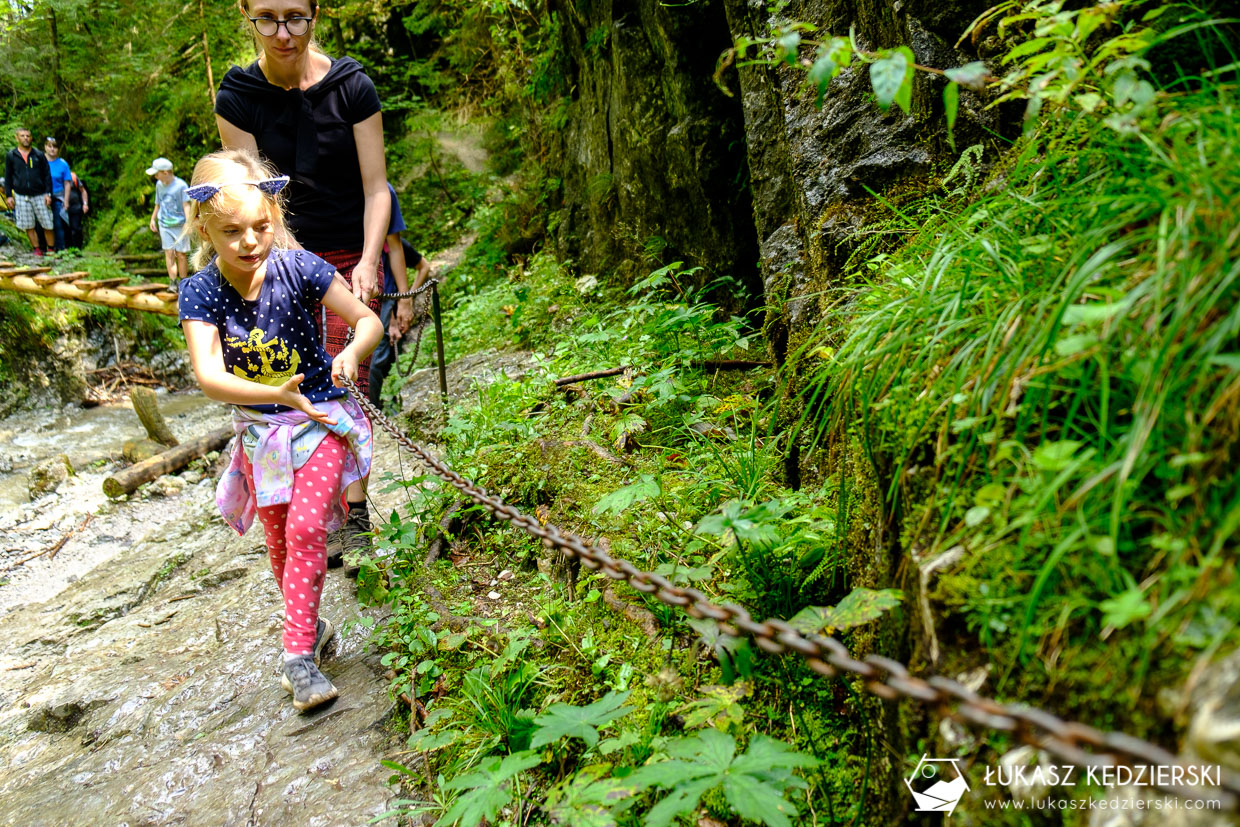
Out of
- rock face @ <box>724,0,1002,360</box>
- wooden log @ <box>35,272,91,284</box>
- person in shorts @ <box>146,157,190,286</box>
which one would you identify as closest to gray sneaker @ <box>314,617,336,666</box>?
rock face @ <box>724,0,1002,360</box>

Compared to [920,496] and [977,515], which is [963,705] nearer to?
[977,515]

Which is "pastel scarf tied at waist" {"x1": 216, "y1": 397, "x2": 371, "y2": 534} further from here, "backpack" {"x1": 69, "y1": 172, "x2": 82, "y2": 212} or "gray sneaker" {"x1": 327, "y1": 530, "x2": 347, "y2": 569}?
"backpack" {"x1": 69, "y1": 172, "x2": 82, "y2": 212}

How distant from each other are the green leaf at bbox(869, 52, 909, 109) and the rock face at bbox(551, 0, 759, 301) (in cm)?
317

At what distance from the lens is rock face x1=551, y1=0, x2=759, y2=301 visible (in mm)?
4738

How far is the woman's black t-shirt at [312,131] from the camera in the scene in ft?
11.0

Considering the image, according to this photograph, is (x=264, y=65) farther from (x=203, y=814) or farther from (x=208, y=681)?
(x=203, y=814)

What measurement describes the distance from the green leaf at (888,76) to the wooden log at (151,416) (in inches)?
325

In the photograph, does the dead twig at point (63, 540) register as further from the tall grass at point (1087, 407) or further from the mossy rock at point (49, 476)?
the tall grass at point (1087, 407)

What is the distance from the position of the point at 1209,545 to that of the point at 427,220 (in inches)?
453

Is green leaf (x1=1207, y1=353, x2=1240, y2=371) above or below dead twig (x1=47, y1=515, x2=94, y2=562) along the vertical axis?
above

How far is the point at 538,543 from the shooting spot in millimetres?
3299

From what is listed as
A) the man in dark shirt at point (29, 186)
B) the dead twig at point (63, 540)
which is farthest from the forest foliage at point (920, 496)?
the man in dark shirt at point (29, 186)

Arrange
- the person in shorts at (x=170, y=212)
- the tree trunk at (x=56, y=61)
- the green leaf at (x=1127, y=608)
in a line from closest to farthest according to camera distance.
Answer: the green leaf at (x=1127, y=608), the person in shorts at (x=170, y=212), the tree trunk at (x=56, y=61)

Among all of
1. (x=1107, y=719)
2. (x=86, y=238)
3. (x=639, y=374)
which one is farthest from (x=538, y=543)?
(x=86, y=238)
